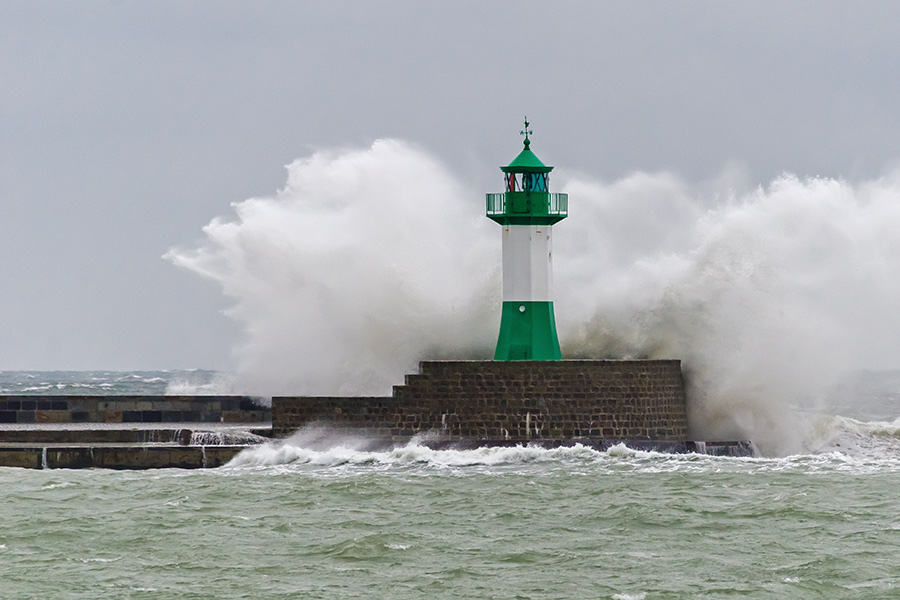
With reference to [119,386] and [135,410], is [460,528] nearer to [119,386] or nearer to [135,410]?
[135,410]

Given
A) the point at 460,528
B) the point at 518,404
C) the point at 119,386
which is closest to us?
the point at 460,528

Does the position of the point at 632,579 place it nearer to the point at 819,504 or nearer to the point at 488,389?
the point at 819,504

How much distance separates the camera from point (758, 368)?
19469 mm

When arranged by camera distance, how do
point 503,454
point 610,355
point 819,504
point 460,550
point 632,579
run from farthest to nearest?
point 610,355, point 503,454, point 819,504, point 460,550, point 632,579

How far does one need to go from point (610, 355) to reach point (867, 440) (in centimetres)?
343

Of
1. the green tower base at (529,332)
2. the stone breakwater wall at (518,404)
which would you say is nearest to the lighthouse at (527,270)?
the green tower base at (529,332)

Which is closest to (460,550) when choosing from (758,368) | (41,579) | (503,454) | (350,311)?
(41,579)

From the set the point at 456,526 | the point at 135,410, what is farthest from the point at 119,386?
the point at 456,526

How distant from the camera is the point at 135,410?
21.6 meters

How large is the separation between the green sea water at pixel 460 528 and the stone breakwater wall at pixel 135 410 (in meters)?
3.53

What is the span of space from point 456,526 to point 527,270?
21.4ft

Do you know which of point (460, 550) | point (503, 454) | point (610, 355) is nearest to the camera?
point (460, 550)

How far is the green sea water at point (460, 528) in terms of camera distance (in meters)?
11.3

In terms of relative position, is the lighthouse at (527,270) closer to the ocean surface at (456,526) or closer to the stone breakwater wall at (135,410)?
the ocean surface at (456,526)
